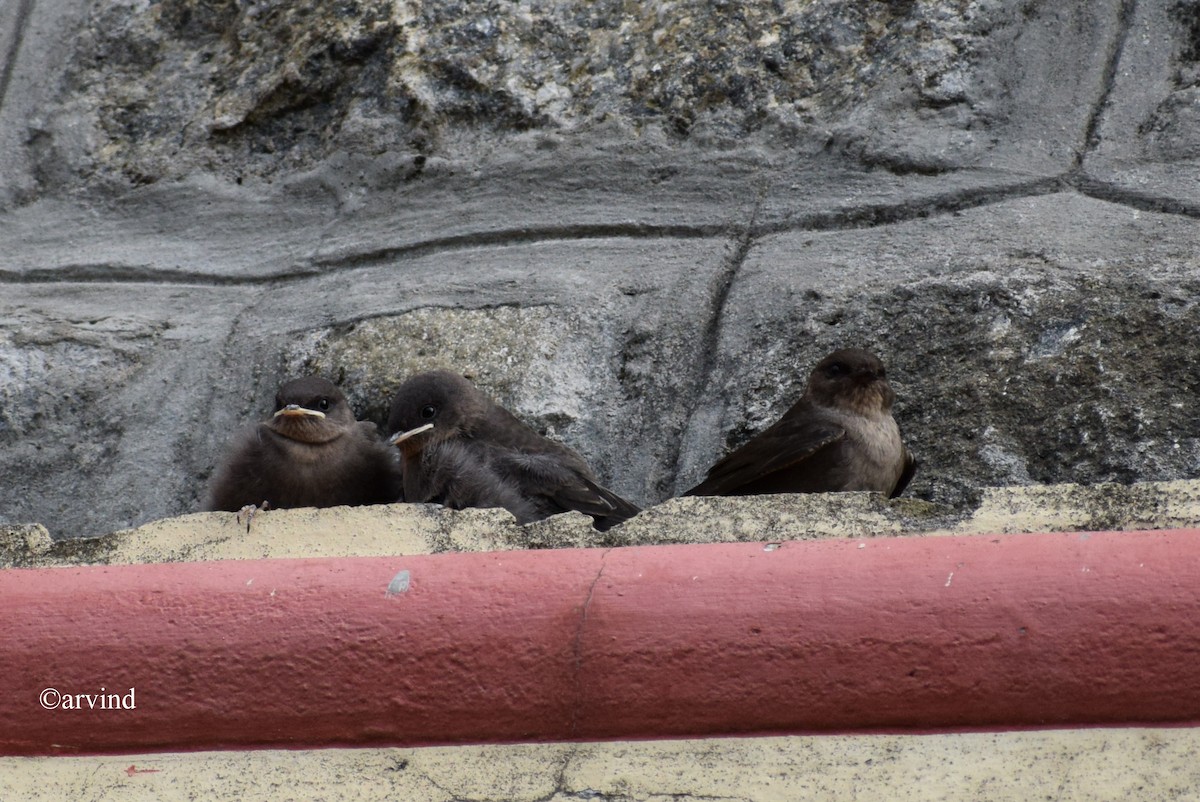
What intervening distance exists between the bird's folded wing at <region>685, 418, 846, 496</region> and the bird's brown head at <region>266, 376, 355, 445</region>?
0.89 meters

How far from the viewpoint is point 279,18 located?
4.54 metres

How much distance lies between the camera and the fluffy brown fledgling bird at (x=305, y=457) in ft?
12.6

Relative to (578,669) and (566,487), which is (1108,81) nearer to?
(566,487)

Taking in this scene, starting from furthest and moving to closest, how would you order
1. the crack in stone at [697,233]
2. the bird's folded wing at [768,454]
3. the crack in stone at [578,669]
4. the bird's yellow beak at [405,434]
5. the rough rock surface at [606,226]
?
the bird's yellow beak at [405,434] → the crack in stone at [697,233] → the bird's folded wing at [768,454] → the rough rock surface at [606,226] → the crack in stone at [578,669]

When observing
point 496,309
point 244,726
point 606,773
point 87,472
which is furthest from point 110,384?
point 606,773

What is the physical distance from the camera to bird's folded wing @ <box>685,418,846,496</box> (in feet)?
11.8

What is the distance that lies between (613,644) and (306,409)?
5.31 ft

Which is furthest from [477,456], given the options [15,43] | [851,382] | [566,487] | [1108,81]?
[15,43]

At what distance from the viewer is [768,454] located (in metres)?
3.70

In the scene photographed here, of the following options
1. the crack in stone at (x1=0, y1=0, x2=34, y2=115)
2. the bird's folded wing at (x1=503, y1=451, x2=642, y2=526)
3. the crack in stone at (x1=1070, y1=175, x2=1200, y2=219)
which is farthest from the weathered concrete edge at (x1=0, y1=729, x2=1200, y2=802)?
the crack in stone at (x1=0, y1=0, x2=34, y2=115)

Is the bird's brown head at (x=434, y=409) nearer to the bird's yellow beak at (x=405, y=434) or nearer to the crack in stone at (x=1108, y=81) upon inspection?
the bird's yellow beak at (x=405, y=434)

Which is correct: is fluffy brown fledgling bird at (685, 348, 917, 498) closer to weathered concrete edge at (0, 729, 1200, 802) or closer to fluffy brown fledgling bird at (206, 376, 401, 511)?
fluffy brown fledgling bird at (206, 376, 401, 511)

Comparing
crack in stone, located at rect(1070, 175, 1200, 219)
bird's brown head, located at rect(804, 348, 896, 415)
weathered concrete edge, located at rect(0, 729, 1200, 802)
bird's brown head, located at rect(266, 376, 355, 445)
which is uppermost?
crack in stone, located at rect(1070, 175, 1200, 219)

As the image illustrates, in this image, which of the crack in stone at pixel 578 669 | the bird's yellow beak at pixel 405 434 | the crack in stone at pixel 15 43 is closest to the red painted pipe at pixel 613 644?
the crack in stone at pixel 578 669
